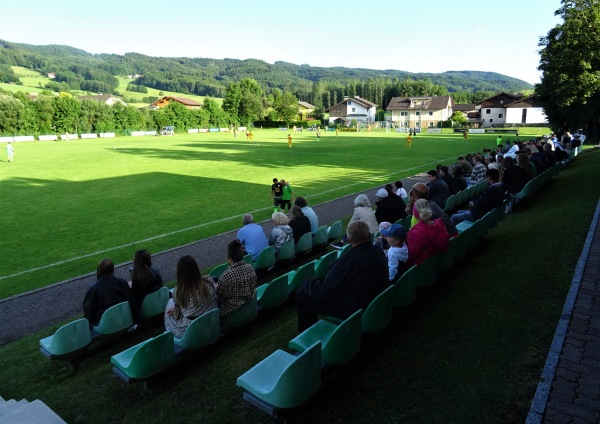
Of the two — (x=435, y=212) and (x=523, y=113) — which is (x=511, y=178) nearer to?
(x=435, y=212)

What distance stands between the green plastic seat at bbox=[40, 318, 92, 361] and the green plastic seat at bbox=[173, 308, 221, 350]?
127 cm

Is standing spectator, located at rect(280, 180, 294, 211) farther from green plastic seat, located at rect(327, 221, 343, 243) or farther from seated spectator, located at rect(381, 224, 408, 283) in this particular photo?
seated spectator, located at rect(381, 224, 408, 283)

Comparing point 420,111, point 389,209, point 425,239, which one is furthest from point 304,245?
point 420,111

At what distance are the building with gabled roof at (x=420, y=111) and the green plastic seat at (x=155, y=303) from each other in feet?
324

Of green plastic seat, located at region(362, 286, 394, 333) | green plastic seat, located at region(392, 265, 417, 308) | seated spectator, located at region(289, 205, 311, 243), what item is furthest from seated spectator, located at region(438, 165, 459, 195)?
green plastic seat, located at region(362, 286, 394, 333)

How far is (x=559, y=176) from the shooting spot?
16.3 meters

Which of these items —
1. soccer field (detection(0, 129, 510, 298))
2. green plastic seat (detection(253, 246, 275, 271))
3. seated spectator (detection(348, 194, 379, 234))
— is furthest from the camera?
soccer field (detection(0, 129, 510, 298))

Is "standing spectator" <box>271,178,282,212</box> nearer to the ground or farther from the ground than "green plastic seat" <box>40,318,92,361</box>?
farther from the ground

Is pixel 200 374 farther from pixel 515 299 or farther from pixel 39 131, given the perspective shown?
pixel 39 131

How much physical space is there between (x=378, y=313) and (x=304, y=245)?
4.15m

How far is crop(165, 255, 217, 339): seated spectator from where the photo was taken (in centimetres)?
446

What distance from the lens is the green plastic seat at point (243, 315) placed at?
4.90m

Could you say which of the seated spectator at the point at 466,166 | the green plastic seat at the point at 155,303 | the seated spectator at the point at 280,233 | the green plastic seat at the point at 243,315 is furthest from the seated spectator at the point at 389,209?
the seated spectator at the point at 466,166

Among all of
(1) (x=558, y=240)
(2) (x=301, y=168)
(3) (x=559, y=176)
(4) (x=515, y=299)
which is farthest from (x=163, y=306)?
(2) (x=301, y=168)
